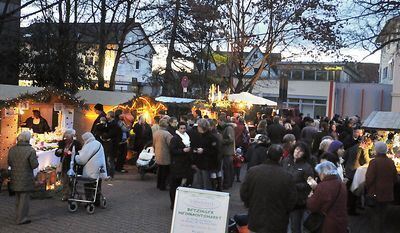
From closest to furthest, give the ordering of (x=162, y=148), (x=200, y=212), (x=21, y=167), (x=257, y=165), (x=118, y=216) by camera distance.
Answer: (x=200, y=212)
(x=257, y=165)
(x=21, y=167)
(x=118, y=216)
(x=162, y=148)

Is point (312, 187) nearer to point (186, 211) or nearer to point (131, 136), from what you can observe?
point (186, 211)

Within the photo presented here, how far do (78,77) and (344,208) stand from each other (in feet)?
65.9

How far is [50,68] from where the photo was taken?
22781 millimetres

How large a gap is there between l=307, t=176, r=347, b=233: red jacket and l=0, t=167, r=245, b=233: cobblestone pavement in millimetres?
3360

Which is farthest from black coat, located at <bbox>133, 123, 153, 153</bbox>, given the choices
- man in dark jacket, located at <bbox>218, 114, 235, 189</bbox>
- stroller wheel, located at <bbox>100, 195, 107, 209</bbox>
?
stroller wheel, located at <bbox>100, 195, 107, 209</bbox>

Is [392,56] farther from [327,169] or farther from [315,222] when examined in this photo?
[315,222]

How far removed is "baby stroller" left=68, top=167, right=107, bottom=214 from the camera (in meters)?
9.45

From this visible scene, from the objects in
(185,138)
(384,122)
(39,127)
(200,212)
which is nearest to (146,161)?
(39,127)

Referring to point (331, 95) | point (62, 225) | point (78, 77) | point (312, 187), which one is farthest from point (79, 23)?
point (331, 95)

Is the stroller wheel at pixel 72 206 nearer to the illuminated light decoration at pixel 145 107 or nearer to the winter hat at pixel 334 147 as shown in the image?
the winter hat at pixel 334 147

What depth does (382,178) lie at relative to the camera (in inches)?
341

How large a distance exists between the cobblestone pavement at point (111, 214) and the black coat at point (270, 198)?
128 inches

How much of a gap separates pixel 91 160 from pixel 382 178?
5.18 m

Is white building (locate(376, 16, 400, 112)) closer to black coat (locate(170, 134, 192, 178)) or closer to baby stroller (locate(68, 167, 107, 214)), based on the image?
black coat (locate(170, 134, 192, 178))
